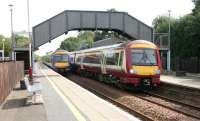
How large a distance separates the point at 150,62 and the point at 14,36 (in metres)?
23.3

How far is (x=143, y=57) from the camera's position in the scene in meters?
25.9

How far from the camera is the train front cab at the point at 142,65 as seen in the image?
25312 mm

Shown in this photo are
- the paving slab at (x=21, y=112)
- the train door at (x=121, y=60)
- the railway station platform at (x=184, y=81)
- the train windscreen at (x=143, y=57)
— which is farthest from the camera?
the railway station platform at (x=184, y=81)

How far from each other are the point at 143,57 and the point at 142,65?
530 millimetres

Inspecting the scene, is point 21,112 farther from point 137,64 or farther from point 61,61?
point 61,61

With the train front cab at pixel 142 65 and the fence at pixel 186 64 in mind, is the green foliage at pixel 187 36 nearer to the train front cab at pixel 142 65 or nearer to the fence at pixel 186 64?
the fence at pixel 186 64

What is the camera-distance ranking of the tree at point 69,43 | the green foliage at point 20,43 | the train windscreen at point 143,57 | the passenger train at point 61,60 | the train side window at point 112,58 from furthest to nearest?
the tree at point 69,43, the passenger train at point 61,60, the green foliage at point 20,43, the train side window at point 112,58, the train windscreen at point 143,57

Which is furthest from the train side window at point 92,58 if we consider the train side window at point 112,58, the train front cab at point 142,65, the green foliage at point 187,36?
the green foliage at point 187,36

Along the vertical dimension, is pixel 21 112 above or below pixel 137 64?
below

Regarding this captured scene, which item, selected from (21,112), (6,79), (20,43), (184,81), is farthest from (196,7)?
(21,112)

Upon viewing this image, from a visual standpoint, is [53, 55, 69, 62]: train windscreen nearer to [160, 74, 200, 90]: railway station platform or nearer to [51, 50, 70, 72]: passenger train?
[51, 50, 70, 72]: passenger train

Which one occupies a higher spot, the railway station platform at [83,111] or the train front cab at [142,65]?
the train front cab at [142,65]

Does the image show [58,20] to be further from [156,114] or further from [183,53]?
[156,114]

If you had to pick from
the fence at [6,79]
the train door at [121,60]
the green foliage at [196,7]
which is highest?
the green foliage at [196,7]
